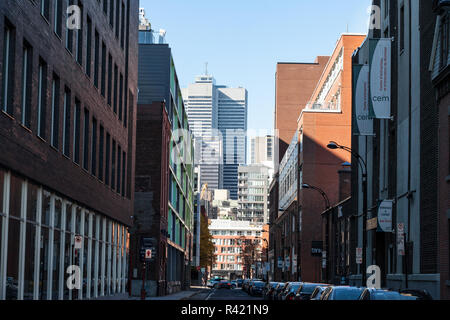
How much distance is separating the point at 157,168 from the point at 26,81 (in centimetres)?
3884

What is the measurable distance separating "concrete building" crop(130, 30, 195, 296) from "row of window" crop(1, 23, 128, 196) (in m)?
11.2

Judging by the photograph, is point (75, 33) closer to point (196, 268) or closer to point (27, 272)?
point (27, 272)

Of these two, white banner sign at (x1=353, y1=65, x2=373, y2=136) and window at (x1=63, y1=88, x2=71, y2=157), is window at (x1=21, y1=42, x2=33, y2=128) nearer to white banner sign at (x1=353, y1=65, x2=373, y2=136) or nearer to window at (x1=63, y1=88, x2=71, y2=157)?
window at (x1=63, y1=88, x2=71, y2=157)

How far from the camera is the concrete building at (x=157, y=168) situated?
62875 mm

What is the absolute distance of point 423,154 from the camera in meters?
30.8

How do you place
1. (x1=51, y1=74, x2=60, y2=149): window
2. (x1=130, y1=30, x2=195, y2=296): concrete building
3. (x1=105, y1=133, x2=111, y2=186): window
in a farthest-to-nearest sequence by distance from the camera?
1. (x1=130, y1=30, x2=195, y2=296): concrete building
2. (x1=105, y1=133, x2=111, y2=186): window
3. (x1=51, y1=74, x2=60, y2=149): window

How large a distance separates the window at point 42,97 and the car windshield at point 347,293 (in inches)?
506

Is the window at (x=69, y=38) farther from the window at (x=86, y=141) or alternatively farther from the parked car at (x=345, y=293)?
the parked car at (x=345, y=293)

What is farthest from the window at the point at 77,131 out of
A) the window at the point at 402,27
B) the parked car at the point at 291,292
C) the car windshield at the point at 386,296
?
the car windshield at the point at 386,296

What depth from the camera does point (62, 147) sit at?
30.6 metres

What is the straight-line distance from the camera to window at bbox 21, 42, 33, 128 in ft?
80.8

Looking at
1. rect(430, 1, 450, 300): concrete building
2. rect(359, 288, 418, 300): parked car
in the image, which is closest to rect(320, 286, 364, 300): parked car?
rect(359, 288, 418, 300): parked car
